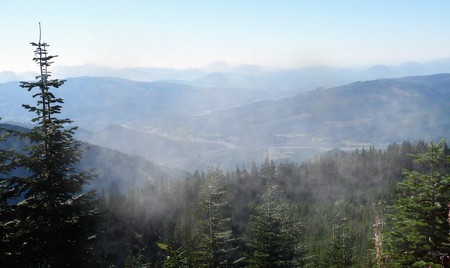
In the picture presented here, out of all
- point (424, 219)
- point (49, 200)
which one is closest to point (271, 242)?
point (424, 219)

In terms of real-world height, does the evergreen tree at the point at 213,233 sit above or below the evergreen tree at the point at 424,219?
below

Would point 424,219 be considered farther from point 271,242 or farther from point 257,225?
point 257,225

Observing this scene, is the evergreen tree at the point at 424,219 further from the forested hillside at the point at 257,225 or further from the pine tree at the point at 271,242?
the pine tree at the point at 271,242

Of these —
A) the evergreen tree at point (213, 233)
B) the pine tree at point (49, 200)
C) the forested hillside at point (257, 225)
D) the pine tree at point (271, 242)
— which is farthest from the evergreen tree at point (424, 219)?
the evergreen tree at point (213, 233)

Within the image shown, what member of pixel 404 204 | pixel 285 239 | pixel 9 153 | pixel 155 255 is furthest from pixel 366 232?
pixel 9 153

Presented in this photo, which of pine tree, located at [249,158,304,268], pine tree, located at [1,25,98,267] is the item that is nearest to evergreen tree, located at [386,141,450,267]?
pine tree, located at [249,158,304,268]

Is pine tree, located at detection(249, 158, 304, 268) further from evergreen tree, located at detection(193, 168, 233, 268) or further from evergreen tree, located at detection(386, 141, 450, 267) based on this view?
evergreen tree, located at detection(386, 141, 450, 267)

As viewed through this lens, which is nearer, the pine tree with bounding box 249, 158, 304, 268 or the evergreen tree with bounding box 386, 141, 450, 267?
the evergreen tree with bounding box 386, 141, 450, 267
